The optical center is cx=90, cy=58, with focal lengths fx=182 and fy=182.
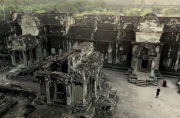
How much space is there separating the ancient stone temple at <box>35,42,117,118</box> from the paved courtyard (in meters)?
2.22

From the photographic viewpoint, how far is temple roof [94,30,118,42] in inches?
1284

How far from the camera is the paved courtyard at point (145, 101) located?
838 inches

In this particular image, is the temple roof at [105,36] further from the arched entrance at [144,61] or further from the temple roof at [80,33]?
the arched entrance at [144,61]

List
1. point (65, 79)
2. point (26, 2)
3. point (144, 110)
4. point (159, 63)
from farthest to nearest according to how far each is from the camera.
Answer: point (26, 2) < point (159, 63) < point (144, 110) < point (65, 79)

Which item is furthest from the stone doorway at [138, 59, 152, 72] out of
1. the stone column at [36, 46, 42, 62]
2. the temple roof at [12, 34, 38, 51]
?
the temple roof at [12, 34, 38, 51]

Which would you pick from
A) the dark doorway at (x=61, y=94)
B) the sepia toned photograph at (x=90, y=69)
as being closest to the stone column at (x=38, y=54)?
the sepia toned photograph at (x=90, y=69)

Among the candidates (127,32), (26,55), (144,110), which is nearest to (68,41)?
(26,55)

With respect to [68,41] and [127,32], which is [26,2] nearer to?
[68,41]

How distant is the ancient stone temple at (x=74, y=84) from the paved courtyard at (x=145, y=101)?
2.22m

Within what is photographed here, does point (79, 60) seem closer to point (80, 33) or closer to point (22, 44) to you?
point (80, 33)

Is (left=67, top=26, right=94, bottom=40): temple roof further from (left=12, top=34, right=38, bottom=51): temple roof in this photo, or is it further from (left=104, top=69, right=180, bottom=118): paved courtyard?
(left=104, top=69, right=180, bottom=118): paved courtyard

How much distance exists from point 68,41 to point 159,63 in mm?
17066

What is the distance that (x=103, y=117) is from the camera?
67.6 ft

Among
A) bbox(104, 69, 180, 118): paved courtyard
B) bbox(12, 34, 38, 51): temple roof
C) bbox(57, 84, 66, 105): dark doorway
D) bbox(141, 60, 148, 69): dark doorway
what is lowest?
bbox(104, 69, 180, 118): paved courtyard
